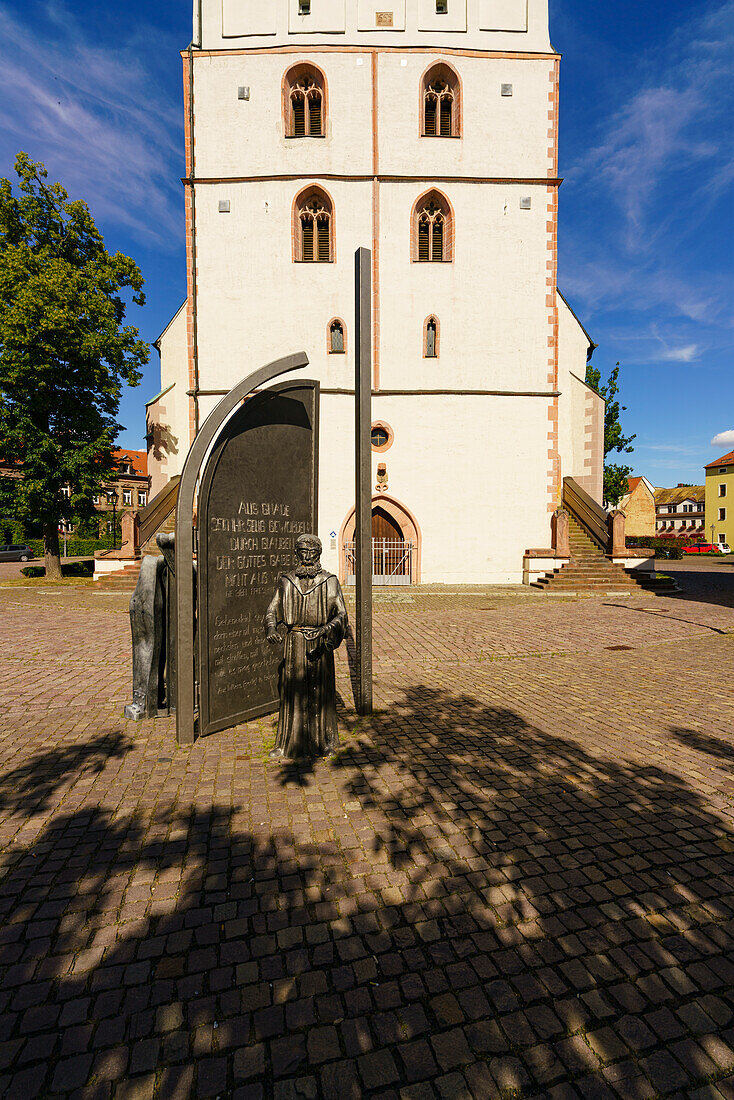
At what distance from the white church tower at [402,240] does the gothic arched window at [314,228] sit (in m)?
0.07

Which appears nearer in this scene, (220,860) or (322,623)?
(220,860)

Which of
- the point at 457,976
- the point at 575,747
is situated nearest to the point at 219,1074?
the point at 457,976

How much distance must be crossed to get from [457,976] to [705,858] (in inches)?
71.0

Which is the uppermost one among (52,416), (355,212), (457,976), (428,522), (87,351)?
(355,212)

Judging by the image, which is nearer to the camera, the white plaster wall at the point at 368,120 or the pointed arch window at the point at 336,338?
the white plaster wall at the point at 368,120

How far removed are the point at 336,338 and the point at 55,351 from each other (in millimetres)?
9349

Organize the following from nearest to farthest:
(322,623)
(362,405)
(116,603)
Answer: (322,623), (362,405), (116,603)

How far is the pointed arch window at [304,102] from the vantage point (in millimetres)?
17422

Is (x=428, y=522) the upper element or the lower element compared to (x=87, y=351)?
lower

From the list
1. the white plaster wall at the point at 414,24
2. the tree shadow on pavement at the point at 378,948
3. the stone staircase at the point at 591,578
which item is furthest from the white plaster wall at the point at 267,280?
the tree shadow on pavement at the point at 378,948

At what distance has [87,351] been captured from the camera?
17484 mm

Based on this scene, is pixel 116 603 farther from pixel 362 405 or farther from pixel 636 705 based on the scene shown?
pixel 636 705

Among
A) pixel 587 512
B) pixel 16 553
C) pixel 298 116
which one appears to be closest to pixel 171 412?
pixel 298 116

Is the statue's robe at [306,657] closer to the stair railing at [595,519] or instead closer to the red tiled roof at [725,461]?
the stair railing at [595,519]
